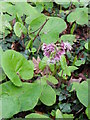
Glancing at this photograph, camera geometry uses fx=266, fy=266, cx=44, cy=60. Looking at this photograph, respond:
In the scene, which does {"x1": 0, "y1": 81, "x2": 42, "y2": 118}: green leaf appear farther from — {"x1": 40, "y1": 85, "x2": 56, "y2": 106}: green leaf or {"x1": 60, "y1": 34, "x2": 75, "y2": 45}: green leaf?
{"x1": 60, "y1": 34, "x2": 75, "y2": 45}: green leaf

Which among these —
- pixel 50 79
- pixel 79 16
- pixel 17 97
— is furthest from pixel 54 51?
pixel 79 16

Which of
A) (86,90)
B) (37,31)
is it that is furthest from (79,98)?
(37,31)

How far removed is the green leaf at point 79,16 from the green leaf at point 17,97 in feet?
2.56

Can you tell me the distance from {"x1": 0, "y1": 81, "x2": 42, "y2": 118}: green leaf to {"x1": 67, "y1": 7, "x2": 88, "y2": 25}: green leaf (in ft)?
2.56

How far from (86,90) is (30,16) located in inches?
28.6

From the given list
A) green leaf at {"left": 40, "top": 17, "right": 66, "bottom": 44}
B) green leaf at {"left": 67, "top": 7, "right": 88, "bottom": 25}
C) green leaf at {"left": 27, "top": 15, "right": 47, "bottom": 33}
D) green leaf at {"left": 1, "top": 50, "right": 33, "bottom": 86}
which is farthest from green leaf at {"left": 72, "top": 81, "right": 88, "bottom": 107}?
green leaf at {"left": 67, "top": 7, "right": 88, "bottom": 25}

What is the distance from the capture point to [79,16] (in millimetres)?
2082

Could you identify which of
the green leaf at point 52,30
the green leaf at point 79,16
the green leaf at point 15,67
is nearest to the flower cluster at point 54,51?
the green leaf at point 15,67

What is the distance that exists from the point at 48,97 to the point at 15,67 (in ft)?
0.85

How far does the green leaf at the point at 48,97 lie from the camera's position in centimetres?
154

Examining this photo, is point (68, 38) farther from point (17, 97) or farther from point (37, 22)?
point (17, 97)

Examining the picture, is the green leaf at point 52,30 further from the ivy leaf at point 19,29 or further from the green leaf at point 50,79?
the green leaf at point 50,79

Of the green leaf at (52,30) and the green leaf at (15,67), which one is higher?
the green leaf at (52,30)


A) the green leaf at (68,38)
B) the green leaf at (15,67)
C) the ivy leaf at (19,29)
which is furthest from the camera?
the green leaf at (68,38)
